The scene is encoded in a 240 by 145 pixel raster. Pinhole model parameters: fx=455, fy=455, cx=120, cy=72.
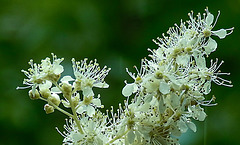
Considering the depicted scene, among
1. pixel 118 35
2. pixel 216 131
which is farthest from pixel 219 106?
pixel 118 35

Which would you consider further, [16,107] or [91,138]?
[16,107]

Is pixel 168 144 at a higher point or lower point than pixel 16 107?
lower

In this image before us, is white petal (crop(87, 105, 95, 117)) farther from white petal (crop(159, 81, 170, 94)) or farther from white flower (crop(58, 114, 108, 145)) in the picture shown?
white petal (crop(159, 81, 170, 94))

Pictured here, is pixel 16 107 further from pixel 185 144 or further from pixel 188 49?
pixel 188 49

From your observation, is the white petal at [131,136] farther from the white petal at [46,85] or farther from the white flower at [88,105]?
the white petal at [46,85]

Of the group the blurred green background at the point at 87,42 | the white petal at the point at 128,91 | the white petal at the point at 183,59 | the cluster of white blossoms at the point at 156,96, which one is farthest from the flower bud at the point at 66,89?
the blurred green background at the point at 87,42

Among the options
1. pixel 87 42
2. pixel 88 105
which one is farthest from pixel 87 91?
pixel 87 42
